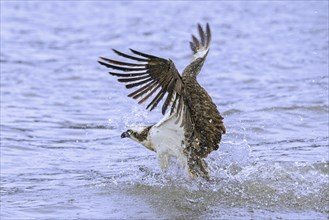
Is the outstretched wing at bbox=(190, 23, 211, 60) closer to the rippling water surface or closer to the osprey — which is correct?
the osprey

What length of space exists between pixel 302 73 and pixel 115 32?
15.4ft

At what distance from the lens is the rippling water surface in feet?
24.8

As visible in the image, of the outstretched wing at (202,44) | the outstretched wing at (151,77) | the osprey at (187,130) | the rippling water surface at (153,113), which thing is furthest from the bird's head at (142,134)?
the outstretched wing at (202,44)

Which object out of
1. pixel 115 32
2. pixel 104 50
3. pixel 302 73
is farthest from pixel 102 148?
pixel 115 32

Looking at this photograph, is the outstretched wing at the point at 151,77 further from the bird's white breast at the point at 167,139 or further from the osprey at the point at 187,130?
the bird's white breast at the point at 167,139

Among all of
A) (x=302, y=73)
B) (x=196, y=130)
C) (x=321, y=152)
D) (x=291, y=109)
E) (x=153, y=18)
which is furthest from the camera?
(x=153, y=18)

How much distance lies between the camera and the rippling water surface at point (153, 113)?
7566 millimetres

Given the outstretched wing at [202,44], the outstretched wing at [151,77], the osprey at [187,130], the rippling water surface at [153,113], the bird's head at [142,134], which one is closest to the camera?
the outstretched wing at [151,77]

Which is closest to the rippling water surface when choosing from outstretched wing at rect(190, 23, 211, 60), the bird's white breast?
the bird's white breast

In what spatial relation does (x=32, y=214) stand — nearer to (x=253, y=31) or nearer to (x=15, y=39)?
(x=15, y=39)

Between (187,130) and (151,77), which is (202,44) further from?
(151,77)

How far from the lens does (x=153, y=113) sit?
10945mm

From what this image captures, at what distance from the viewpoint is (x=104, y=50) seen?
609 inches

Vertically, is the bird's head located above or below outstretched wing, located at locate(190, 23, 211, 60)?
below
